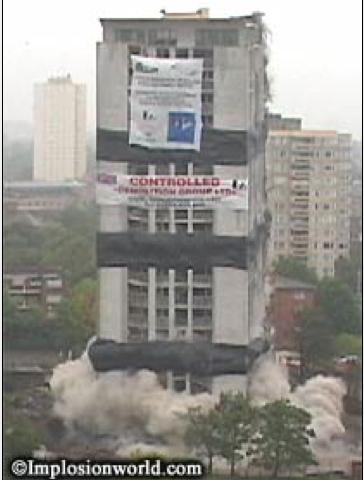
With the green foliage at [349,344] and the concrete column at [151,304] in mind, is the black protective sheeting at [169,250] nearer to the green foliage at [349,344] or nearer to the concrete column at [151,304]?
the concrete column at [151,304]

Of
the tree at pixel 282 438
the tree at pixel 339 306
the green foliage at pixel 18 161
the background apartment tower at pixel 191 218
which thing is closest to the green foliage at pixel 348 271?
the tree at pixel 339 306

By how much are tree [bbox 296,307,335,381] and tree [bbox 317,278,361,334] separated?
0.05 ft

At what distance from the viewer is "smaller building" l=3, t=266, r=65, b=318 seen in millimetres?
3348

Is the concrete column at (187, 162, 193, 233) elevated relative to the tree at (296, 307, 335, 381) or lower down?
elevated

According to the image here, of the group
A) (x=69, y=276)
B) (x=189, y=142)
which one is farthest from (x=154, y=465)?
(x=189, y=142)

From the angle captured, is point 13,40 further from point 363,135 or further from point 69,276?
point 363,135

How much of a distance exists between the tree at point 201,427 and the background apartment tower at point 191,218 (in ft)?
0.16

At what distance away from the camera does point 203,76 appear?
3303 millimetres

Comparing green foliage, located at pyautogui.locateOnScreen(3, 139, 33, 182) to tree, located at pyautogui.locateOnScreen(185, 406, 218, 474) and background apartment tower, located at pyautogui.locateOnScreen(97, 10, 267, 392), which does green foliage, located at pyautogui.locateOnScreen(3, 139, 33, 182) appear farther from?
tree, located at pyautogui.locateOnScreen(185, 406, 218, 474)

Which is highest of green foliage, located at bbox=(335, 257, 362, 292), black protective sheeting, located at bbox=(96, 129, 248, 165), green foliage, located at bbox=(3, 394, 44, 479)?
black protective sheeting, located at bbox=(96, 129, 248, 165)

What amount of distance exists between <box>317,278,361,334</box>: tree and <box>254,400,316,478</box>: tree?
19cm

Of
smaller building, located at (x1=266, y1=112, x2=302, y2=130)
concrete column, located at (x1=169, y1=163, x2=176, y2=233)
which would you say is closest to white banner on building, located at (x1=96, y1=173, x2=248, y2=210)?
concrete column, located at (x1=169, y1=163, x2=176, y2=233)

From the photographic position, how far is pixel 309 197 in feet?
11.1

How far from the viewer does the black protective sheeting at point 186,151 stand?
331 cm
